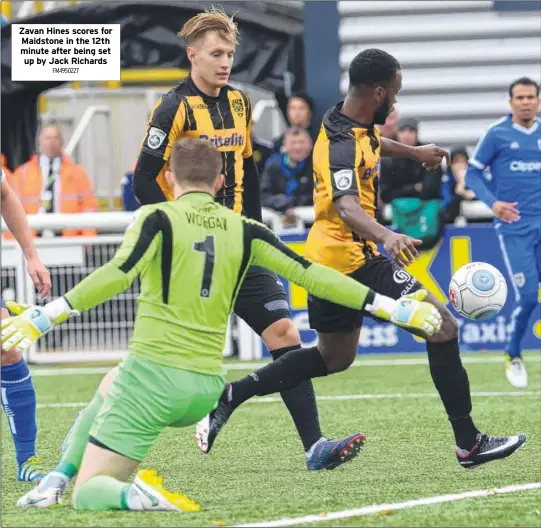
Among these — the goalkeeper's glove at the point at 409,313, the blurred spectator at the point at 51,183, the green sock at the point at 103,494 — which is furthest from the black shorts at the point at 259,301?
the blurred spectator at the point at 51,183

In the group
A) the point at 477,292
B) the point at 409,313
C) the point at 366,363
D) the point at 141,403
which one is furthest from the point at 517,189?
the point at 141,403

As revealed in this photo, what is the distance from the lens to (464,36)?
15367mm

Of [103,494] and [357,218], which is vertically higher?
[357,218]

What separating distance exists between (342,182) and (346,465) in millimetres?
1420

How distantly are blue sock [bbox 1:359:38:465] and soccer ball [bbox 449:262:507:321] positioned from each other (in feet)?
6.78

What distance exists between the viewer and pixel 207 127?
6906 mm

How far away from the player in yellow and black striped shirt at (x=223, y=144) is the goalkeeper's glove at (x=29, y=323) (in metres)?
1.86

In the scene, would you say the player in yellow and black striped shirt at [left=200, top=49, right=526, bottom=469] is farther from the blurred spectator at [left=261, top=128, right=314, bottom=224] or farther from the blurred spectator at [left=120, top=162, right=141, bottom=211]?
the blurred spectator at [left=120, top=162, right=141, bottom=211]

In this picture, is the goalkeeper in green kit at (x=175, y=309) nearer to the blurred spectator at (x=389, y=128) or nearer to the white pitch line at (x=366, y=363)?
the white pitch line at (x=366, y=363)

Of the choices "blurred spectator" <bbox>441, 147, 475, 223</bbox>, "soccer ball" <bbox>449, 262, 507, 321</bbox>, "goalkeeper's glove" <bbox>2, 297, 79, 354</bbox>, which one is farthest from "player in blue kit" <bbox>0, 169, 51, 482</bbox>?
"blurred spectator" <bbox>441, 147, 475, 223</bbox>

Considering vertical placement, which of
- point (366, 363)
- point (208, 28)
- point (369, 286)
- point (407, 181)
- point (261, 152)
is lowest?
point (366, 363)

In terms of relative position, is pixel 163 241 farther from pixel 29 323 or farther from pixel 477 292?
pixel 477 292

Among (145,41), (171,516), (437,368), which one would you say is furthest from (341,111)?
(145,41)

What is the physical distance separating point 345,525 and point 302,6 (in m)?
10.4
